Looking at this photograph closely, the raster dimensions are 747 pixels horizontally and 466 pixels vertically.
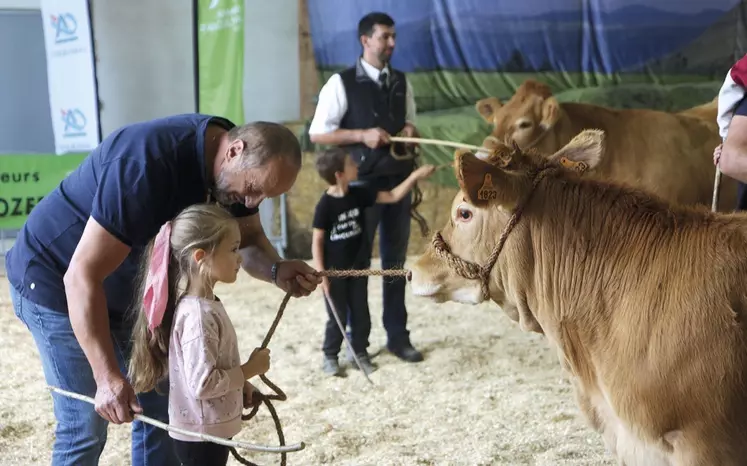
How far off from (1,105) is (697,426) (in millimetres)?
7926

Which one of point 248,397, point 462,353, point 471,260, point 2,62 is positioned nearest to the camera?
point 471,260

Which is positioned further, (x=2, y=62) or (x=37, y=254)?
(x=2, y=62)

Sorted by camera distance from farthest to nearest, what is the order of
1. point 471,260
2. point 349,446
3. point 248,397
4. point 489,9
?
point 489,9 < point 349,446 < point 248,397 < point 471,260

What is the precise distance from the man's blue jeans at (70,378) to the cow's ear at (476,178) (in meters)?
1.13

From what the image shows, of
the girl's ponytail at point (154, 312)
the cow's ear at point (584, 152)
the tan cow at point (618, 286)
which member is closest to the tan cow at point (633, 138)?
the cow's ear at point (584, 152)

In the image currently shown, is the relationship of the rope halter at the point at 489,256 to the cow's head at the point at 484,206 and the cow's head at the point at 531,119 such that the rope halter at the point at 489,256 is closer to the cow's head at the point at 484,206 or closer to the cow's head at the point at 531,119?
the cow's head at the point at 484,206

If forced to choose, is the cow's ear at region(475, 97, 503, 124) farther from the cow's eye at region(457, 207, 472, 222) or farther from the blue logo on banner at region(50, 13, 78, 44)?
the blue logo on banner at region(50, 13, 78, 44)

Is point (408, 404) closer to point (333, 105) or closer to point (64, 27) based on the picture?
point (333, 105)

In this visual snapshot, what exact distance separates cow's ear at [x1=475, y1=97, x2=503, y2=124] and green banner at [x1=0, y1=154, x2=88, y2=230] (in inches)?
154

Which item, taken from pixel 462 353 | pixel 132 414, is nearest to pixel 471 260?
pixel 132 414

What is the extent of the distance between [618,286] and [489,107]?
397cm

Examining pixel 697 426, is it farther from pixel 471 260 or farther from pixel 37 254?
pixel 37 254

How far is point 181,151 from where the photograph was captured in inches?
84.7

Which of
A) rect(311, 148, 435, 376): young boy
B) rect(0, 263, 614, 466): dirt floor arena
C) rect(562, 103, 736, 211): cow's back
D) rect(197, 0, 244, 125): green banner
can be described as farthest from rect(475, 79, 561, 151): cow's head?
rect(197, 0, 244, 125): green banner
